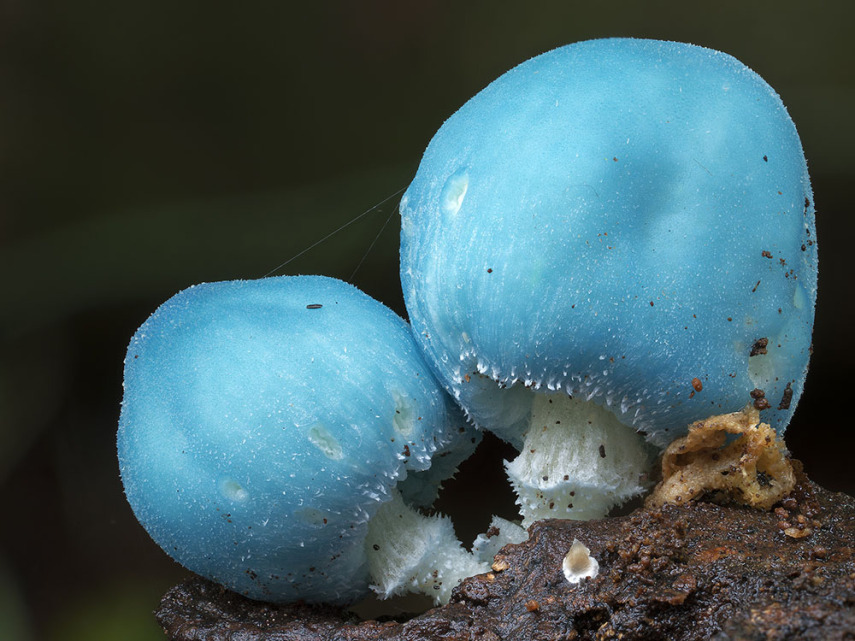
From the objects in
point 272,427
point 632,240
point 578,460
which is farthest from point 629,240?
point 272,427

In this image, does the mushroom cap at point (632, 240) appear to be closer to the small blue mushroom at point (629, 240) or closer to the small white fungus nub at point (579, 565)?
the small blue mushroom at point (629, 240)

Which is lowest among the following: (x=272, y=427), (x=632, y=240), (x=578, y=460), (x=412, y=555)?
(x=412, y=555)

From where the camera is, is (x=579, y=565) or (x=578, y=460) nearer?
(x=579, y=565)

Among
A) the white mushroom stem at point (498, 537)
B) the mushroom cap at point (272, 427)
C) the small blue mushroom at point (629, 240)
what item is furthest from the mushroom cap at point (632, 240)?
the white mushroom stem at point (498, 537)

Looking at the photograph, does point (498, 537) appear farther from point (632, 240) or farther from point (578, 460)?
point (632, 240)

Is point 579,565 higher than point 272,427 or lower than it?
lower

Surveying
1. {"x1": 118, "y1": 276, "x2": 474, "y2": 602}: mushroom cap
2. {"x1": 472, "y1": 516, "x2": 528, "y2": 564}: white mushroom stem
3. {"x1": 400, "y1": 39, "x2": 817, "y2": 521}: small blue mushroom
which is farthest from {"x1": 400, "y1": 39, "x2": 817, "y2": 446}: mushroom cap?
{"x1": 472, "y1": 516, "x2": 528, "y2": 564}: white mushroom stem
